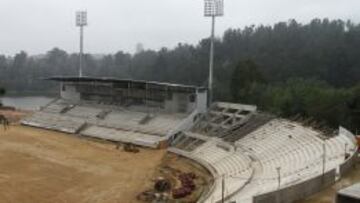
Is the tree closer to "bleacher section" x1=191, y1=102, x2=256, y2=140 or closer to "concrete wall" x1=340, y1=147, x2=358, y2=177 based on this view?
"bleacher section" x1=191, y1=102, x2=256, y2=140

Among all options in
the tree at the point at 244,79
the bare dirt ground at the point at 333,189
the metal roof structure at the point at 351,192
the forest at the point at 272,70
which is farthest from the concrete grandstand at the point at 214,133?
the tree at the point at 244,79

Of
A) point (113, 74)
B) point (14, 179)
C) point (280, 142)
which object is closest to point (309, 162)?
point (280, 142)

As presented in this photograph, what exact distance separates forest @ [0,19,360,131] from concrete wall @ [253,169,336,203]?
25790 mm

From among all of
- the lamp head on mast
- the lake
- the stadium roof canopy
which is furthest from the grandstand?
the lake

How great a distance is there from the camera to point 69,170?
3478cm

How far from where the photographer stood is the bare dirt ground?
1824 cm

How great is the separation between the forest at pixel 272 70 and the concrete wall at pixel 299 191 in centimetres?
2579

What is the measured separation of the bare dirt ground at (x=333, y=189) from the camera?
18237 millimetres

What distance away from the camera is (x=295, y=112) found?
163 ft

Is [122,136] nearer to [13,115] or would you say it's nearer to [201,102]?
[201,102]

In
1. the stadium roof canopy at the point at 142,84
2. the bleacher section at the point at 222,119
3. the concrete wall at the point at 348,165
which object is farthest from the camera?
the stadium roof canopy at the point at 142,84

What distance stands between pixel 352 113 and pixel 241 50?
6431 centimetres

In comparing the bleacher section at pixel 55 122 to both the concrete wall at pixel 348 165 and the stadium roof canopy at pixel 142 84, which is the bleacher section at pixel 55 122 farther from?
the concrete wall at pixel 348 165

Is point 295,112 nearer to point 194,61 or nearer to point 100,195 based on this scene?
point 100,195
